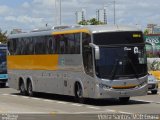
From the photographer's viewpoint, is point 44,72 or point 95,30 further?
point 44,72

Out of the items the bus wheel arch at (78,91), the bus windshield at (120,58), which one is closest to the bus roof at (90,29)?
the bus windshield at (120,58)

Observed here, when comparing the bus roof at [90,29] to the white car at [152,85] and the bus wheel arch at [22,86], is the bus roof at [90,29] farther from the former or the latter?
the white car at [152,85]

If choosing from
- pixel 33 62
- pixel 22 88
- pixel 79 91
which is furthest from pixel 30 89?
pixel 79 91

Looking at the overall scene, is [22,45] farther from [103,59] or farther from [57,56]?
[103,59]

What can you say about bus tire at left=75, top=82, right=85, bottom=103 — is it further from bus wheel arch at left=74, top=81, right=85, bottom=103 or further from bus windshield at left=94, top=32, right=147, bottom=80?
bus windshield at left=94, top=32, right=147, bottom=80

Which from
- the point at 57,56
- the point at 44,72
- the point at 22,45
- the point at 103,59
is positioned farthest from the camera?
the point at 22,45

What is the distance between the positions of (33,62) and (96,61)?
732 cm

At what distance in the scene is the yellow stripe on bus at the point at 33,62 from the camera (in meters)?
26.6

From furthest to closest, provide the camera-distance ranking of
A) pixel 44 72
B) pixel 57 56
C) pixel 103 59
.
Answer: pixel 44 72
pixel 57 56
pixel 103 59

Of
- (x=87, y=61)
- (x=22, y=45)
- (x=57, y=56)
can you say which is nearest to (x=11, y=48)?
(x=22, y=45)

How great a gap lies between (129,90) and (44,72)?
21.3ft

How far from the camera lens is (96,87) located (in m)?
22.3

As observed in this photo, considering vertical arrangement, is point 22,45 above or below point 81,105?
above

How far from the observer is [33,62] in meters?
28.8
